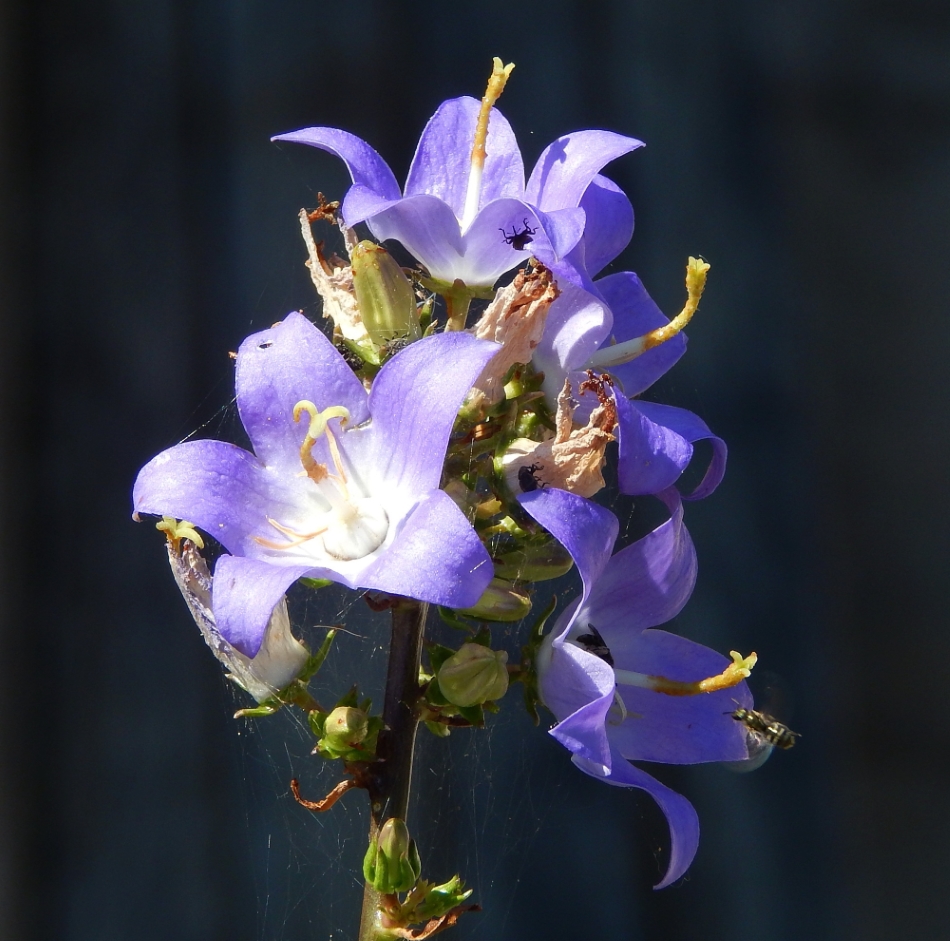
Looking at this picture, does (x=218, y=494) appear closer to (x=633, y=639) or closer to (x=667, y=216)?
(x=633, y=639)

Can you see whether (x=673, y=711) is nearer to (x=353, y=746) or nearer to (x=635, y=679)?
(x=635, y=679)

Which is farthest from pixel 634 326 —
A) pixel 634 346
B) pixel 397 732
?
pixel 397 732

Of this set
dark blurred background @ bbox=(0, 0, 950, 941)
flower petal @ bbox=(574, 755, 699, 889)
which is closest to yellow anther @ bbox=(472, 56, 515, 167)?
flower petal @ bbox=(574, 755, 699, 889)

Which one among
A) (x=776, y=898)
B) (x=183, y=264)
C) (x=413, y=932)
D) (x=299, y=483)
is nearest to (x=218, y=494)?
(x=299, y=483)

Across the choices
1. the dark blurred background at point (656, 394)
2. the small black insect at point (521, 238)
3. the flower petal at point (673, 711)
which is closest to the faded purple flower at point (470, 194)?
the small black insect at point (521, 238)

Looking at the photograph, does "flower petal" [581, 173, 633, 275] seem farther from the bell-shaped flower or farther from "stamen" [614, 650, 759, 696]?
"stamen" [614, 650, 759, 696]

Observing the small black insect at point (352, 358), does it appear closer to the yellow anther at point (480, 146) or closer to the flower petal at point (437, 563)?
the yellow anther at point (480, 146)
